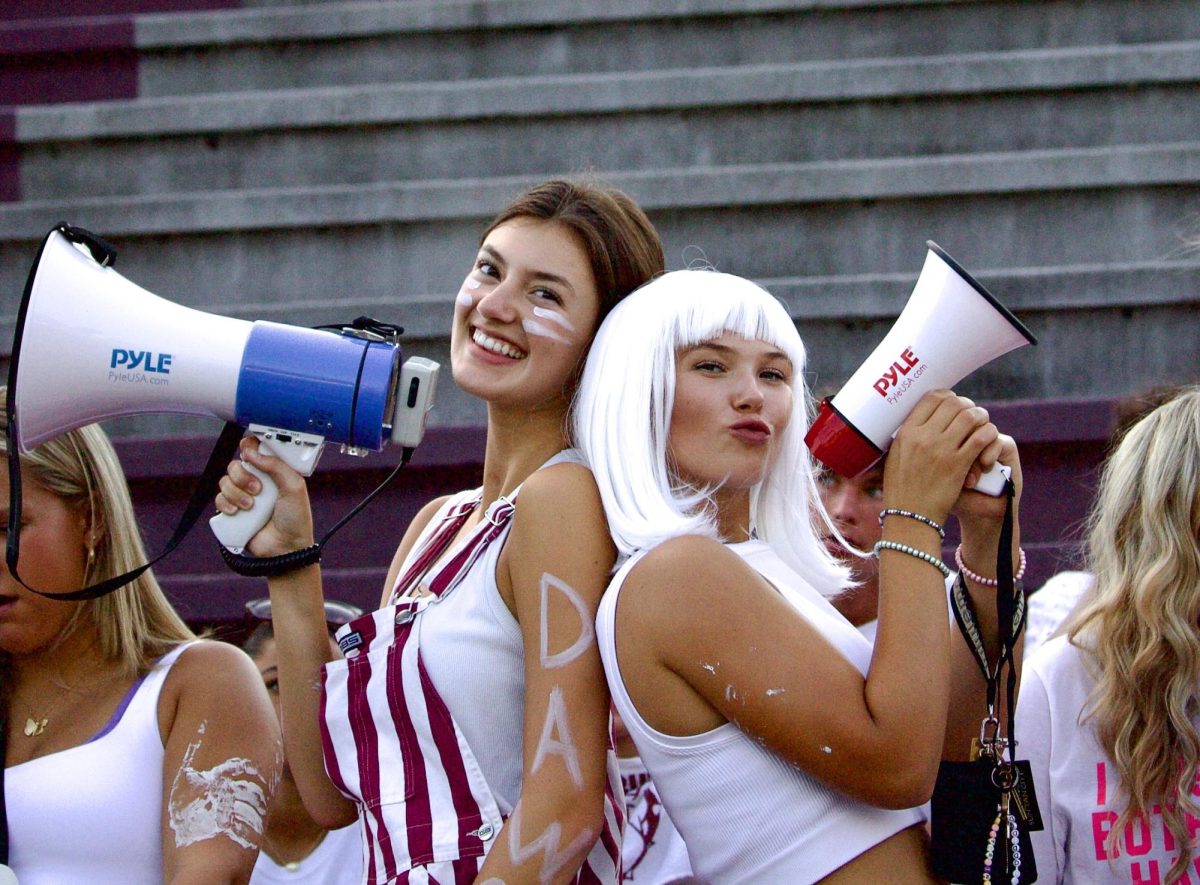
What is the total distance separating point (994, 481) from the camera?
2070 millimetres

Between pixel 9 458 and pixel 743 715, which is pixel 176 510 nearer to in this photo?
pixel 9 458

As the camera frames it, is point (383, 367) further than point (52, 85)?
No

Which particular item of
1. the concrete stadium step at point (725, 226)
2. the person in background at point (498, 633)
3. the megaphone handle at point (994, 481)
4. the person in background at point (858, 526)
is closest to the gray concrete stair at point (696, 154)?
the concrete stadium step at point (725, 226)

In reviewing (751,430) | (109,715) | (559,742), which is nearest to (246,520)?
(109,715)

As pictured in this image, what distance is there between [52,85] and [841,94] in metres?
3.55

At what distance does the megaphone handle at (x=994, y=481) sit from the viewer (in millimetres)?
2068

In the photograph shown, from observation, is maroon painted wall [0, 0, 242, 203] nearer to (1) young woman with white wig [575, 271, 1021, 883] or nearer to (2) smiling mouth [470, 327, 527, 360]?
(2) smiling mouth [470, 327, 527, 360]

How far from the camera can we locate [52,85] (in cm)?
623

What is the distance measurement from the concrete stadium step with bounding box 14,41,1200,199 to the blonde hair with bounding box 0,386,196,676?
3231 mm

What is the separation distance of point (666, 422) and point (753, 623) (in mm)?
386

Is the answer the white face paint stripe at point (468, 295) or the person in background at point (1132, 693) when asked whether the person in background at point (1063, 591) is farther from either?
the white face paint stripe at point (468, 295)

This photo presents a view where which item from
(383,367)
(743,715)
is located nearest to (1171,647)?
(743,715)

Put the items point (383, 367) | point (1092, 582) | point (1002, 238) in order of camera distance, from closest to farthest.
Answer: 1. point (383, 367)
2. point (1092, 582)
3. point (1002, 238)

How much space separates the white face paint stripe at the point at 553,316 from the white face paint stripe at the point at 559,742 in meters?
0.64
